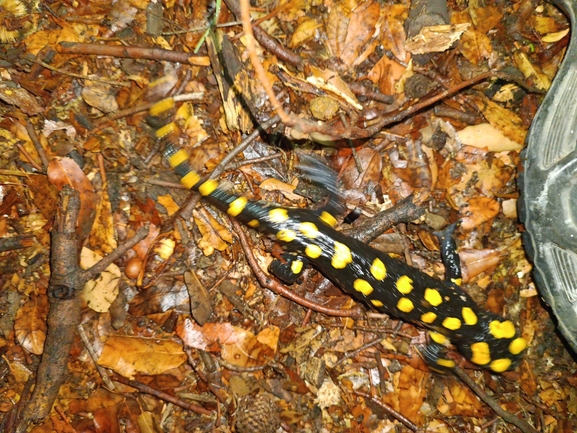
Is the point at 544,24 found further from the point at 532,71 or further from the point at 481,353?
the point at 481,353

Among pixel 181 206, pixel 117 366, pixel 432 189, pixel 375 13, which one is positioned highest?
pixel 375 13

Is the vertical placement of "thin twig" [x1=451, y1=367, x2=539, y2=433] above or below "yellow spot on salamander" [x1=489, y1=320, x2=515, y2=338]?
below

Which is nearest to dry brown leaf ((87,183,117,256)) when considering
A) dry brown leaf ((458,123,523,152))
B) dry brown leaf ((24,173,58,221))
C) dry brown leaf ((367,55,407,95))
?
dry brown leaf ((24,173,58,221))

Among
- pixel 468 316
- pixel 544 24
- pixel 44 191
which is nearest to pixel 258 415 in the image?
pixel 468 316

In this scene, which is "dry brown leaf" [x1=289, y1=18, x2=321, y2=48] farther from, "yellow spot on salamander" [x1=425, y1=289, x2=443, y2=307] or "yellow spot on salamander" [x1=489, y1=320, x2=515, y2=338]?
"yellow spot on salamander" [x1=489, y1=320, x2=515, y2=338]

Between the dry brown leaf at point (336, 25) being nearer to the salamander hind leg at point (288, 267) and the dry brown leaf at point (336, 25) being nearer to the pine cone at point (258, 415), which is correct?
the salamander hind leg at point (288, 267)

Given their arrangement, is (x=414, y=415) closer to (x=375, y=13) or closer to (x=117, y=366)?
(x=117, y=366)

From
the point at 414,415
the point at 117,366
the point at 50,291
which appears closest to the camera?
the point at 50,291

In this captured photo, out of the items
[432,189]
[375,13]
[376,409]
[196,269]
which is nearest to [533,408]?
[376,409]
